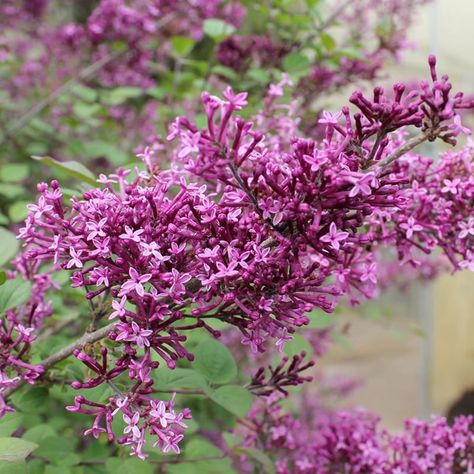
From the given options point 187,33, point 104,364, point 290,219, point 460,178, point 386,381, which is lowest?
point 104,364

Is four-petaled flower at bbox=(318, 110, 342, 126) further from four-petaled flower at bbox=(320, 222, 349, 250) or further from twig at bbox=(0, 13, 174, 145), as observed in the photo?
twig at bbox=(0, 13, 174, 145)

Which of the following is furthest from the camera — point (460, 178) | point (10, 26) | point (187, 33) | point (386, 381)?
point (386, 381)

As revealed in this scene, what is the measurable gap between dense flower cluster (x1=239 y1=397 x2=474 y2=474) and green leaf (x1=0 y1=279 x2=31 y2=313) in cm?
42

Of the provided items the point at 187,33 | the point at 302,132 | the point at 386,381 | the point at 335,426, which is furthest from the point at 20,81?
the point at 386,381

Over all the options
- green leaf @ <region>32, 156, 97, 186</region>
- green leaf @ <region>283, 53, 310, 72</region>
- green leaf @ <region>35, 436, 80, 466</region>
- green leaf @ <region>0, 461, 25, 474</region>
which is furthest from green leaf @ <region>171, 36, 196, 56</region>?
green leaf @ <region>0, 461, 25, 474</region>

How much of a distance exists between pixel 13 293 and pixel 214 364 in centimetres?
29

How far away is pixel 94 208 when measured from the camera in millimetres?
614

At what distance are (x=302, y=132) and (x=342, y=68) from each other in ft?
0.70

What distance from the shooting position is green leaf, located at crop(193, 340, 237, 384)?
0.85 m

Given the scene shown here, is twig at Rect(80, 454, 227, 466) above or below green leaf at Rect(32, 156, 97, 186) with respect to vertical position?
below

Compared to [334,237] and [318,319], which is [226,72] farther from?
[334,237]

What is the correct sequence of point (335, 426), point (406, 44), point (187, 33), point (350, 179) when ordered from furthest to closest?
point (187, 33)
point (406, 44)
point (335, 426)
point (350, 179)

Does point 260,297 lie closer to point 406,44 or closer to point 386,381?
point 406,44

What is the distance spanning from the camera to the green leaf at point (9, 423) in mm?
730
